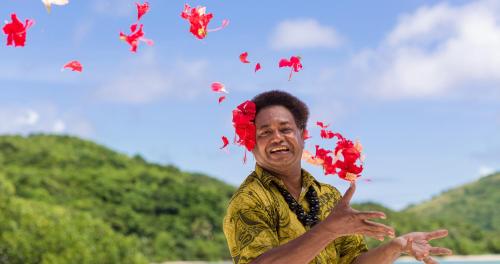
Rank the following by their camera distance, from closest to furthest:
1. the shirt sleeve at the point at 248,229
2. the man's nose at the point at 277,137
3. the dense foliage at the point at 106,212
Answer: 1. the shirt sleeve at the point at 248,229
2. the man's nose at the point at 277,137
3. the dense foliage at the point at 106,212

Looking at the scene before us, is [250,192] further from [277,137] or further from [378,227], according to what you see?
[378,227]

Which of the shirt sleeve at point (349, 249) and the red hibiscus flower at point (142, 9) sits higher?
the red hibiscus flower at point (142, 9)

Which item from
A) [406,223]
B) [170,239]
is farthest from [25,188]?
[406,223]

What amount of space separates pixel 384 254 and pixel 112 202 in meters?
36.6

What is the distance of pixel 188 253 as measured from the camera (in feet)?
111

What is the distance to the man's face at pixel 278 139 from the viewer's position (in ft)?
10.5

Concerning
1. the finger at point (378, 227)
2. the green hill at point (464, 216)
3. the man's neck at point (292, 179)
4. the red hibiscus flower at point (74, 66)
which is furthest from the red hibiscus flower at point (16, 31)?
the green hill at point (464, 216)

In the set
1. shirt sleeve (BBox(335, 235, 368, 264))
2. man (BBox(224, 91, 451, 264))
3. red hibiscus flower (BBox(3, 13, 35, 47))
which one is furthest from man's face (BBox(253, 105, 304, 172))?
red hibiscus flower (BBox(3, 13, 35, 47))

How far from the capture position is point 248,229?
2.99 metres

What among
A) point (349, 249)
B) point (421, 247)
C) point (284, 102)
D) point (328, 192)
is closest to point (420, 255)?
point (421, 247)

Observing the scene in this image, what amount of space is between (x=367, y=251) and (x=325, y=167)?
0.51 meters

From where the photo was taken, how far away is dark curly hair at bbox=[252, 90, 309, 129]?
10.8 ft

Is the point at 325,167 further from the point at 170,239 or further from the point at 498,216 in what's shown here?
the point at 498,216

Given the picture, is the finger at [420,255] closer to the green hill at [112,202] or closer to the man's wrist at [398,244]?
the man's wrist at [398,244]
